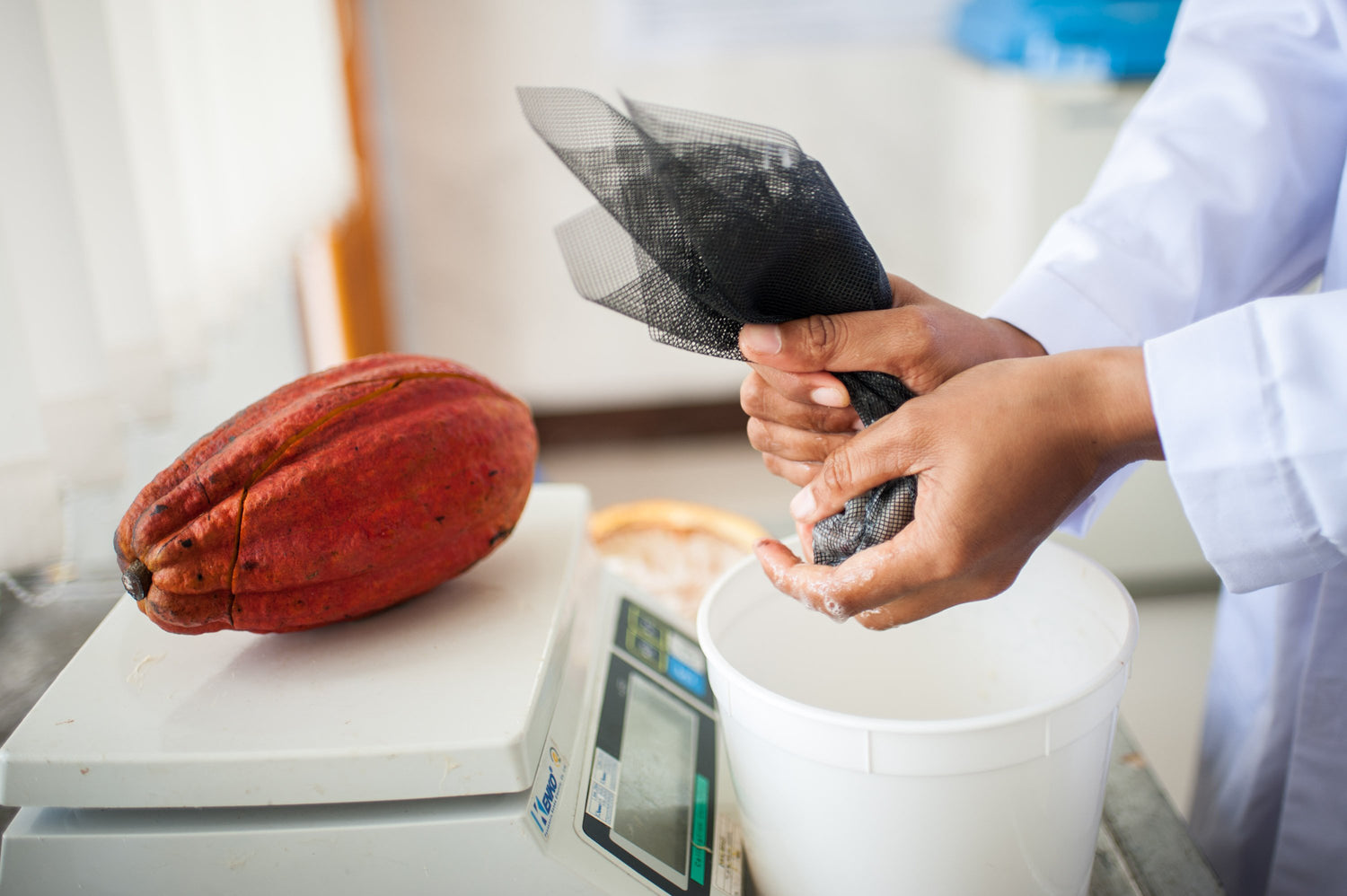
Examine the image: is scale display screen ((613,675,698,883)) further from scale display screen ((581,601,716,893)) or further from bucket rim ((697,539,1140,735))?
bucket rim ((697,539,1140,735))

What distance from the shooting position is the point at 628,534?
1.61 metres

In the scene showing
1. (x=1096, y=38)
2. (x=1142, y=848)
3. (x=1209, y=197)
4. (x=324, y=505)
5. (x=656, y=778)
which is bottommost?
(x=1142, y=848)

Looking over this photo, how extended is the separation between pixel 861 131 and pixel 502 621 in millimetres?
2207

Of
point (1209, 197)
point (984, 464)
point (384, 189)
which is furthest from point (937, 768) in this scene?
point (384, 189)

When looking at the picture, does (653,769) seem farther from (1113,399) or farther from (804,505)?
(1113,399)

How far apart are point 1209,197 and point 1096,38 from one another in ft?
4.41

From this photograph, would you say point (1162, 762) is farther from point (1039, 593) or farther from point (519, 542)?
point (519, 542)

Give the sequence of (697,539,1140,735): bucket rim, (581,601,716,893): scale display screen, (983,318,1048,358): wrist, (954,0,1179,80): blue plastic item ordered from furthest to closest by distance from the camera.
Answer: (954,0,1179,80): blue plastic item, (983,318,1048,358): wrist, (581,601,716,893): scale display screen, (697,539,1140,735): bucket rim

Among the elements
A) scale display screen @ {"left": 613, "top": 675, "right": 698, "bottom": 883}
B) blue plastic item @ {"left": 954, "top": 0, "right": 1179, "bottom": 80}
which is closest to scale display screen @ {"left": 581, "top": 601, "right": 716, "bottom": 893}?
scale display screen @ {"left": 613, "top": 675, "right": 698, "bottom": 883}

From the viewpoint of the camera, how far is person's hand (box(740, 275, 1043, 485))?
2.04 ft

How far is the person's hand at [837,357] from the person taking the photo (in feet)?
2.04

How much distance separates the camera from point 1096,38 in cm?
196

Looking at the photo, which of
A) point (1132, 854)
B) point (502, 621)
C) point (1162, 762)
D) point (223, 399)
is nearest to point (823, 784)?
point (502, 621)

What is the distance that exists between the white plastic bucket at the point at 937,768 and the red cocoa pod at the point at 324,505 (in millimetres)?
194
